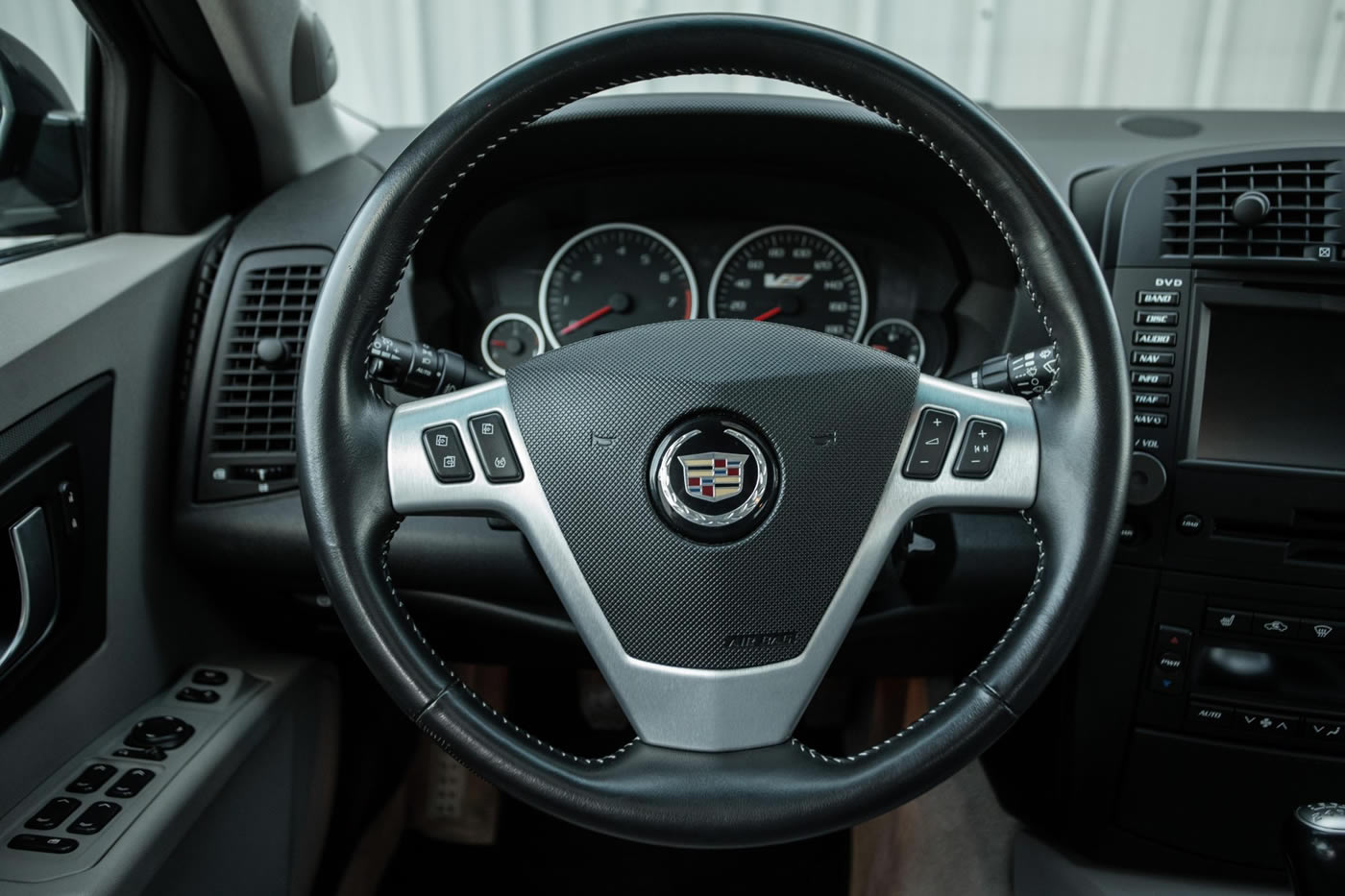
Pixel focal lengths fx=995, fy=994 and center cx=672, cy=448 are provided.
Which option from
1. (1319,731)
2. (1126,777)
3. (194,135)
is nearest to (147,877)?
(194,135)

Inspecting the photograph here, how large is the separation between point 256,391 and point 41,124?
1.34ft

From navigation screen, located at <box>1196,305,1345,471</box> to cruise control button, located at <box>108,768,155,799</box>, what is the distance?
1133 mm

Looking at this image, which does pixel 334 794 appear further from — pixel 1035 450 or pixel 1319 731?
pixel 1319 731

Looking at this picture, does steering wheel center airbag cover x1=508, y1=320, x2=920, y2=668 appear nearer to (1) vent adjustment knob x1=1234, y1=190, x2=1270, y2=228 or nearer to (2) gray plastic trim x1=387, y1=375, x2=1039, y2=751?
(2) gray plastic trim x1=387, y1=375, x2=1039, y2=751

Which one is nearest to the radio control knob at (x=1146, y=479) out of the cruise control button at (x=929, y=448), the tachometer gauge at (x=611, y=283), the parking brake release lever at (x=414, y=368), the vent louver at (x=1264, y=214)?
the vent louver at (x=1264, y=214)

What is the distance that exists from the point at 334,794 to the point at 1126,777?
107cm

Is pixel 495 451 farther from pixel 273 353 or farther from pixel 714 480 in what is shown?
pixel 273 353

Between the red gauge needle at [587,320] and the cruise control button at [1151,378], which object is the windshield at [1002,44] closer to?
the red gauge needle at [587,320]

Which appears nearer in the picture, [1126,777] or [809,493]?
[809,493]

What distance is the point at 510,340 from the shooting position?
1.28 metres

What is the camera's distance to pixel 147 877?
937 millimetres

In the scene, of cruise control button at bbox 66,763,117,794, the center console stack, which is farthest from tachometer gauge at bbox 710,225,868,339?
cruise control button at bbox 66,763,117,794

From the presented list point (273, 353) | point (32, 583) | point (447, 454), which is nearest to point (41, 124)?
point (273, 353)

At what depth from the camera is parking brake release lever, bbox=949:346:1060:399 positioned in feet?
2.65
